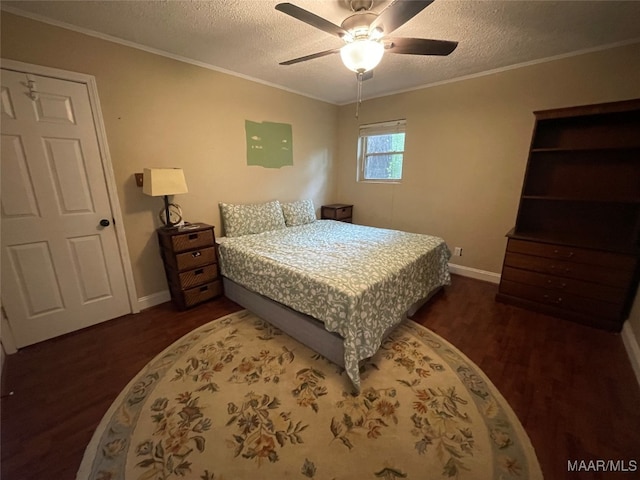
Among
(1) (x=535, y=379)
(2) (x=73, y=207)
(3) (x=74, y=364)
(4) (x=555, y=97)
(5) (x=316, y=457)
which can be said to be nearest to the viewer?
(5) (x=316, y=457)

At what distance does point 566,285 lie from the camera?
7.58 feet

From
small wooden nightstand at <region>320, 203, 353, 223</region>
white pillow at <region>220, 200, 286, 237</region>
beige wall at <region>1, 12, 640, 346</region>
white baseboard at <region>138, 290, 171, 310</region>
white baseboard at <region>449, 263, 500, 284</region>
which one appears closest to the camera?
beige wall at <region>1, 12, 640, 346</region>

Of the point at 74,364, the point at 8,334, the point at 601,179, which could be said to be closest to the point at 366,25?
the point at 601,179

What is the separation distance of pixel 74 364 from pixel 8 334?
60cm

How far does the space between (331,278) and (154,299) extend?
2.05 meters

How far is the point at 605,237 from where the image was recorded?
7.88ft

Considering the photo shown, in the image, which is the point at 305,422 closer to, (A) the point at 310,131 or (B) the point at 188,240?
(B) the point at 188,240

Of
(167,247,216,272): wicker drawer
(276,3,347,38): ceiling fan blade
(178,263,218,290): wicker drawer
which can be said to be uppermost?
(276,3,347,38): ceiling fan blade

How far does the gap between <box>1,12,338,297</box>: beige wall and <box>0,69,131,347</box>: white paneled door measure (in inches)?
6.8

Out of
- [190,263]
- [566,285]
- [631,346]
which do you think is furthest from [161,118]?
[631,346]

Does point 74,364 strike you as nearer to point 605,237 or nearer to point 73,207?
point 73,207

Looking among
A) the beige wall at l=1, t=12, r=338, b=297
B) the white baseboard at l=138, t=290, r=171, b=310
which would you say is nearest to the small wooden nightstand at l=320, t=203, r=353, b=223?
the beige wall at l=1, t=12, r=338, b=297

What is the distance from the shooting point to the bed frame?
180cm

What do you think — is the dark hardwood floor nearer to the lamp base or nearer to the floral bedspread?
the floral bedspread
